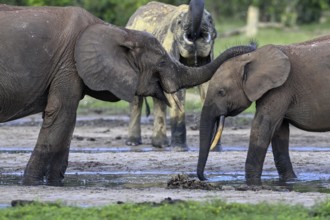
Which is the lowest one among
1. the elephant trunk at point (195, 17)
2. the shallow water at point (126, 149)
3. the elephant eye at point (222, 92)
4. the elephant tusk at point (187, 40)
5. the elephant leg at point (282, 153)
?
the shallow water at point (126, 149)

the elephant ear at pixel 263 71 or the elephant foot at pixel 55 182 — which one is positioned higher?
the elephant ear at pixel 263 71

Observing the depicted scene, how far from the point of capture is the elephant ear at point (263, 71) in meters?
14.7

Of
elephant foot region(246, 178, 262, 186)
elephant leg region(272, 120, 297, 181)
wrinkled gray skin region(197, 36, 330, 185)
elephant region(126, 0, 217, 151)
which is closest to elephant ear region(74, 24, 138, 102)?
wrinkled gray skin region(197, 36, 330, 185)

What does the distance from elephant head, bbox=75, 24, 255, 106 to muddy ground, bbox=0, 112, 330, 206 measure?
111 centimetres

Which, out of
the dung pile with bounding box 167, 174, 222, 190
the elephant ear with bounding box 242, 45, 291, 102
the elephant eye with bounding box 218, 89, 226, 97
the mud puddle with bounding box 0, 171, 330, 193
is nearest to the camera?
the dung pile with bounding box 167, 174, 222, 190

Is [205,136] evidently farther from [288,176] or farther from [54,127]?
[54,127]

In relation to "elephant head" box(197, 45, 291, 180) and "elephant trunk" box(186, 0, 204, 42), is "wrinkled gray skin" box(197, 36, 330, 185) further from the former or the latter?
"elephant trunk" box(186, 0, 204, 42)

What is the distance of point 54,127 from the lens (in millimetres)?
14031

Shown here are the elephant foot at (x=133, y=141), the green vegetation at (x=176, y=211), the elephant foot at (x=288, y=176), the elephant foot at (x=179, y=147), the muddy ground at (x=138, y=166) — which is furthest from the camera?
the elephant foot at (x=133, y=141)

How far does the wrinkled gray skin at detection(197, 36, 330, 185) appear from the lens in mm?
14688

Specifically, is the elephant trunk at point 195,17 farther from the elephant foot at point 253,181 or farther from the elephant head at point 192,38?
the elephant foot at point 253,181

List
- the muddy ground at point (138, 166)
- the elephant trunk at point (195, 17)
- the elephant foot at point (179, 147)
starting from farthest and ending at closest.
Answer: the elephant foot at point (179, 147) → the elephant trunk at point (195, 17) → the muddy ground at point (138, 166)

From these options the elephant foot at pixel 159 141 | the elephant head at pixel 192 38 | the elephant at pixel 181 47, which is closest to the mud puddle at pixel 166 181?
the elephant at pixel 181 47

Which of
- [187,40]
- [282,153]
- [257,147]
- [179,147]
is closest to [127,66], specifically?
[257,147]
